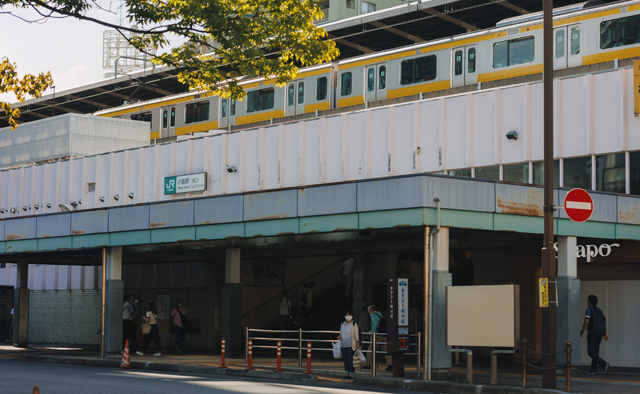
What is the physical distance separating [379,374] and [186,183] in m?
15.9

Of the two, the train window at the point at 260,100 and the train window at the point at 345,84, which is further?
the train window at the point at 260,100

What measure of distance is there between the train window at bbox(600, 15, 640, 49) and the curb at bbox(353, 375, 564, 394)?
13.8 metres

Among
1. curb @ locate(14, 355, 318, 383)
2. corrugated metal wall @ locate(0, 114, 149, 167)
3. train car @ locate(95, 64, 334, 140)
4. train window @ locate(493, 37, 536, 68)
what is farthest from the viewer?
corrugated metal wall @ locate(0, 114, 149, 167)

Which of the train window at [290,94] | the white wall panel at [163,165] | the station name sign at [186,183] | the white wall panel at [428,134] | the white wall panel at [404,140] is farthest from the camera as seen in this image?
the train window at [290,94]

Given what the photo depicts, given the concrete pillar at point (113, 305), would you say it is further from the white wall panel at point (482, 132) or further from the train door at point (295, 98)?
the train door at point (295, 98)

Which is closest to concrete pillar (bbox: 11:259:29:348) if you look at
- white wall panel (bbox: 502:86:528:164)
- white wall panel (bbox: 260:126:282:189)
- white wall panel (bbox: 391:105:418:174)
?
white wall panel (bbox: 260:126:282:189)

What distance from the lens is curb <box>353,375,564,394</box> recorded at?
1441 centimetres

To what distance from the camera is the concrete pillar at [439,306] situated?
16.4 m

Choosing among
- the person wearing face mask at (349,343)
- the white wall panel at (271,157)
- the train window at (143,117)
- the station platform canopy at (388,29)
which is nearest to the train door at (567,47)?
the white wall panel at (271,157)

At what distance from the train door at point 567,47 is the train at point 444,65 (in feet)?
0.10

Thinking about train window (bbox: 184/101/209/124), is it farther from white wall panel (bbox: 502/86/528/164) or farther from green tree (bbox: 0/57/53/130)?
green tree (bbox: 0/57/53/130)

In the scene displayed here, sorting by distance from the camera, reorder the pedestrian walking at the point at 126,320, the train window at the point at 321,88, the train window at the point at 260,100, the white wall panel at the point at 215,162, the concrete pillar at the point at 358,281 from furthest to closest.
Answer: the train window at the point at 260,100
the train window at the point at 321,88
the white wall panel at the point at 215,162
the pedestrian walking at the point at 126,320
the concrete pillar at the point at 358,281

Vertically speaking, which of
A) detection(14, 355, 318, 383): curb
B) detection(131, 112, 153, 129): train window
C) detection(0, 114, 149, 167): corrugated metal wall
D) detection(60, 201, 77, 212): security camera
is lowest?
detection(14, 355, 318, 383): curb

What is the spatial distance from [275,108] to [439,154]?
1133 centimetres
